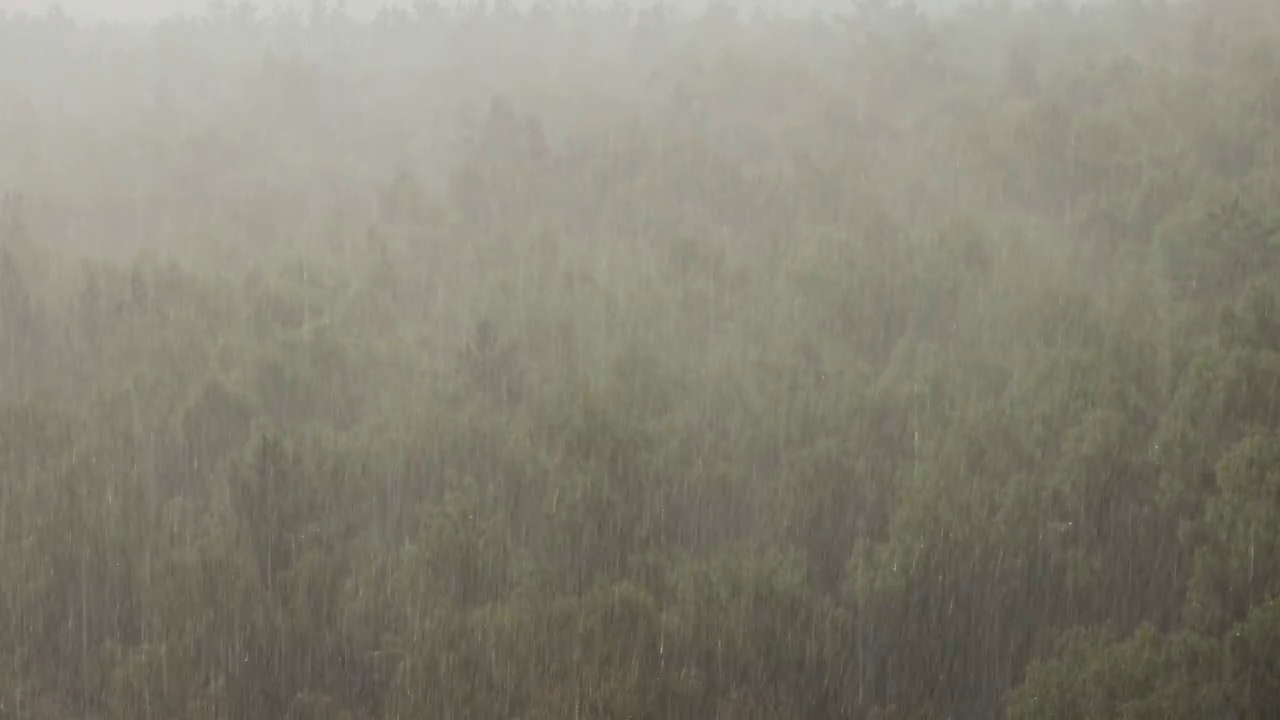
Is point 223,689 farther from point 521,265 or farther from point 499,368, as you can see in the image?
point 521,265

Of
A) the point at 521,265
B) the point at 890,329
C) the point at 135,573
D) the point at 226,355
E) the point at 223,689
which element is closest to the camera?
the point at 223,689

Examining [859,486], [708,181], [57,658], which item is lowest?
[57,658]

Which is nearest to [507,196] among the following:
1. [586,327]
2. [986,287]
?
[586,327]

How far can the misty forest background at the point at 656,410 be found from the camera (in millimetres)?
4266

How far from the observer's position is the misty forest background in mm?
4266

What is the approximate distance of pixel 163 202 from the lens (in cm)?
936

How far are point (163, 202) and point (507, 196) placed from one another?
3124 millimetres

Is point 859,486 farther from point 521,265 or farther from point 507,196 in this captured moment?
point 507,196

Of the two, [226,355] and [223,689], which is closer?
[223,689]

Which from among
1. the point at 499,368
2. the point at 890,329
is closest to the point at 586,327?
the point at 499,368

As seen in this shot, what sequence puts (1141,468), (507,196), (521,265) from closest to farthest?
1. (1141,468)
2. (521,265)
3. (507,196)

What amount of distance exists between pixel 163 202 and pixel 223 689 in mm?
6524

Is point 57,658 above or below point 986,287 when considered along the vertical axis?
below

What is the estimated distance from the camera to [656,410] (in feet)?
20.0
